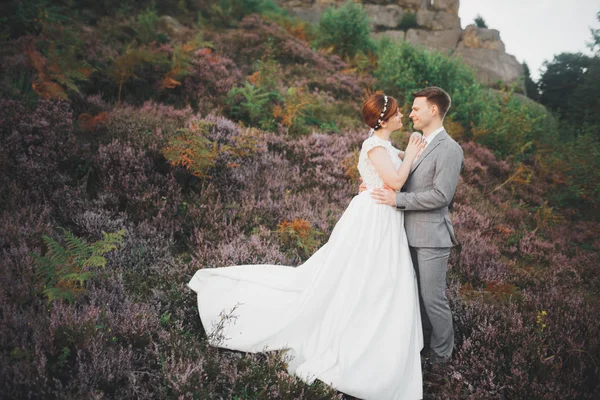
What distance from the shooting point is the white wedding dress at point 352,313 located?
2752mm

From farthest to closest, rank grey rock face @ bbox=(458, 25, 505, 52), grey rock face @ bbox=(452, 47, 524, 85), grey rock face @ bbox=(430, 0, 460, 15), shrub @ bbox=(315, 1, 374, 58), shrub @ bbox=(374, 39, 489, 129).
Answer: grey rock face @ bbox=(430, 0, 460, 15) → grey rock face @ bbox=(458, 25, 505, 52) → grey rock face @ bbox=(452, 47, 524, 85) → shrub @ bbox=(315, 1, 374, 58) → shrub @ bbox=(374, 39, 489, 129)

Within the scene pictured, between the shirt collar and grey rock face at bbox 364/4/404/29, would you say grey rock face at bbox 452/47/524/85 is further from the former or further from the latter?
the shirt collar

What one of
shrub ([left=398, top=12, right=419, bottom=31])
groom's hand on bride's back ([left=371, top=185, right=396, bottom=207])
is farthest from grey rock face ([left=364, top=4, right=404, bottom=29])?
groom's hand on bride's back ([left=371, top=185, right=396, bottom=207])

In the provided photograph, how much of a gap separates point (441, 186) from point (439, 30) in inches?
1396

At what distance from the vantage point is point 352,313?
294 cm

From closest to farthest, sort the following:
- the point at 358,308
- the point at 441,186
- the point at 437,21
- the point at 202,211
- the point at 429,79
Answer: the point at 441,186 < the point at 358,308 < the point at 202,211 < the point at 429,79 < the point at 437,21

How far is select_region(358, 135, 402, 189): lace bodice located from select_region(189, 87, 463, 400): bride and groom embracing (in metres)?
0.01

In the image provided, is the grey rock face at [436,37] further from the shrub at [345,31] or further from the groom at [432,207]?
the groom at [432,207]

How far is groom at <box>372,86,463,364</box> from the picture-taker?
9.52 feet

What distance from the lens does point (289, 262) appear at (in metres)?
4.29

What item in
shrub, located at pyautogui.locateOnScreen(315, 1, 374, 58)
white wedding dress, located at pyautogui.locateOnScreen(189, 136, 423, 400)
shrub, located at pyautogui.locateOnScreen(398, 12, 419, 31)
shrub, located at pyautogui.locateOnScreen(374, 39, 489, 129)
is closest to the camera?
white wedding dress, located at pyautogui.locateOnScreen(189, 136, 423, 400)

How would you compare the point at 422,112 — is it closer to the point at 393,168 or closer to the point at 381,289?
the point at 393,168

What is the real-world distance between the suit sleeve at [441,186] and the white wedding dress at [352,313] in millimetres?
276

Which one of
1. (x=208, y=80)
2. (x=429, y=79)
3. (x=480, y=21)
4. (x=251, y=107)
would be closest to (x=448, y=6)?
(x=480, y=21)
